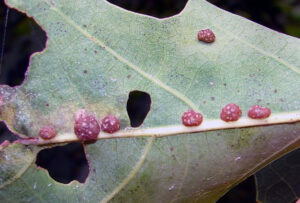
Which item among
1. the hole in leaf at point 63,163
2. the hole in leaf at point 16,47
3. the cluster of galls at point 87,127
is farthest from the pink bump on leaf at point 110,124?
the hole in leaf at point 63,163

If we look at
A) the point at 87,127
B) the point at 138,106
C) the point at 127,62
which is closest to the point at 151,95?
the point at 127,62

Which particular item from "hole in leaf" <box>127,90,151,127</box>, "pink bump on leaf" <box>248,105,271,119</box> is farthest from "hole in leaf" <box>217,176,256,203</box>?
"pink bump on leaf" <box>248,105,271,119</box>

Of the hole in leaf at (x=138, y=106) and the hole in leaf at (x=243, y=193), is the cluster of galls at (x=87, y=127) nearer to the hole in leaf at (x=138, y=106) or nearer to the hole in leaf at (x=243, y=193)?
the hole in leaf at (x=138, y=106)

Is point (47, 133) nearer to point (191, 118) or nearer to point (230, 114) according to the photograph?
point (191, 118)

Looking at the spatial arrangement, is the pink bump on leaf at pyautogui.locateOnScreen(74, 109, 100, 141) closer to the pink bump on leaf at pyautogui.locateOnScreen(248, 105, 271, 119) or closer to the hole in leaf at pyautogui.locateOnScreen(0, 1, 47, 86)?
the pink bump on leaf at pyautogui.locateOnScreen(248, 105, 271, 119)

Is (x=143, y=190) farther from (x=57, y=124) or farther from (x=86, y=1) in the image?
(x=86, y=1)

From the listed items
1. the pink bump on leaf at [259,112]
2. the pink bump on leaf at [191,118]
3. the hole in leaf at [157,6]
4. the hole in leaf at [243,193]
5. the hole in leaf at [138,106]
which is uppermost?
the pink bump on leaf at [259,112]

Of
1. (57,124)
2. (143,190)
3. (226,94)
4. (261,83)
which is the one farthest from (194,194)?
(57,124)
